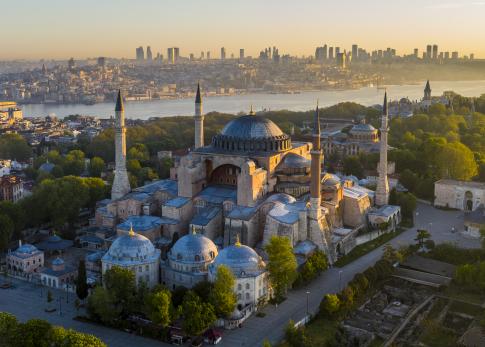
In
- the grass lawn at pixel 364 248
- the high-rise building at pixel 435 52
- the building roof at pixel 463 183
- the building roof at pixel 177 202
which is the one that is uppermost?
the high-rise building at pixel 435 52

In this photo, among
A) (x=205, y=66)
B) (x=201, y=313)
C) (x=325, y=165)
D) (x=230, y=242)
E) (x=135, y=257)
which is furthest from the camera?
(x=205, y=66)

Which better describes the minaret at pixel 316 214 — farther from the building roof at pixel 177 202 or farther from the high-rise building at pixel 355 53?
the high-rise building at pixel 355 53

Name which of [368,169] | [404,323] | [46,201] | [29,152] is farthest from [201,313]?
[29,152]

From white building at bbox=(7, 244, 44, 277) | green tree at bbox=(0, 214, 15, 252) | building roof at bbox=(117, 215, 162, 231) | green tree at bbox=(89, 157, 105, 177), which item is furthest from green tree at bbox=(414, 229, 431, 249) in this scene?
green tree at bbox=(89, 157, 105, 177)

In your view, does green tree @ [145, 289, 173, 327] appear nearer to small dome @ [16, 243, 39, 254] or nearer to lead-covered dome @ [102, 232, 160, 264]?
lead-covered dome @ [102, 232, 160, 264]

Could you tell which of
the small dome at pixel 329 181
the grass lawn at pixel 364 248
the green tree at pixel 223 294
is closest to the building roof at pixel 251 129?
the small dome at pixel 329 181

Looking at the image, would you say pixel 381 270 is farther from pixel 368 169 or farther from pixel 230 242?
pixel 368 169

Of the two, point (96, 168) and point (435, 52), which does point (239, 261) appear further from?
point (435, 52)
